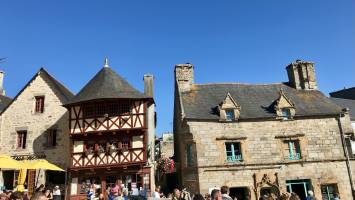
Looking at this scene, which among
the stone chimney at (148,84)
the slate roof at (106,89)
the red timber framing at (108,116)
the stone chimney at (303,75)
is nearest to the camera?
the red timber framing at (108,116)

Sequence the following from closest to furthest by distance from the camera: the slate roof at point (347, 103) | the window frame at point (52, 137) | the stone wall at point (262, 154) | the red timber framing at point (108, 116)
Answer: the red timber framing at point (108, 116) < the stone wall at point (262, 154) < the window frame at point (52, 137) < the slate roof at point (347, 103)

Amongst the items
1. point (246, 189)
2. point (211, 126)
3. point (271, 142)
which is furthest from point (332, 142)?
point (211, 126)

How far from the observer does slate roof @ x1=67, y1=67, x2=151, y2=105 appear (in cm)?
1906

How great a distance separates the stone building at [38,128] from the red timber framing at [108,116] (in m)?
1.96

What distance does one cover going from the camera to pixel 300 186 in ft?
65.3

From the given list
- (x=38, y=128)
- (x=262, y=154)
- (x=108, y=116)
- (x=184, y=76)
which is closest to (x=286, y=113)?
(x=262, y=154)

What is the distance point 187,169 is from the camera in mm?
19688

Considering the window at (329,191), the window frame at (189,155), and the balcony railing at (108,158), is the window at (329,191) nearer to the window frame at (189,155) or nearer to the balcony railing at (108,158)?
the window frame at (189,155)

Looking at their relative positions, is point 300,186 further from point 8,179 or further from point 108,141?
point 8,179

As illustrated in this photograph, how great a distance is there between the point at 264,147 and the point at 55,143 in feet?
41.6

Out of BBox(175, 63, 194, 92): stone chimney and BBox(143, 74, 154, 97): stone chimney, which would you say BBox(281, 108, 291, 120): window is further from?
BBox(143, 74, 154, 97): stone chimney

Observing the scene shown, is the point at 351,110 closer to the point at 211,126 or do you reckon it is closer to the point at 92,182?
the point at 211,126

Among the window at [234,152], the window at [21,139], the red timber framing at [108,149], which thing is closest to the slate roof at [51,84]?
the window at [21,139]

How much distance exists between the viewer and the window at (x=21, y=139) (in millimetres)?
20652
